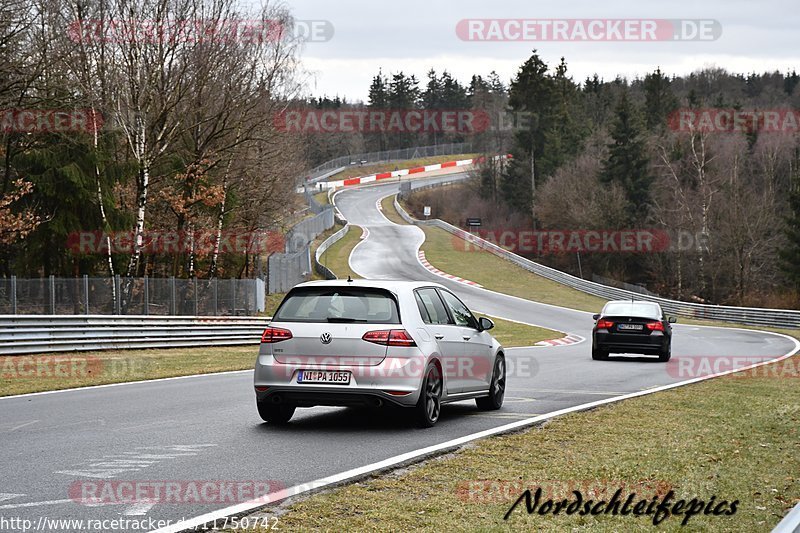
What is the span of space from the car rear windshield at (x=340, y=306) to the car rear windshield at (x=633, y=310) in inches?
613

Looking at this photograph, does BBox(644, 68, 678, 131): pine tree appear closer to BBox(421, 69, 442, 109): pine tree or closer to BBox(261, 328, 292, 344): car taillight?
BBox(421, 69, 442, 109): pine tree

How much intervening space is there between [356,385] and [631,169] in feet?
246

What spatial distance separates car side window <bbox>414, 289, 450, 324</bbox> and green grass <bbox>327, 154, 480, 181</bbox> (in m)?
120

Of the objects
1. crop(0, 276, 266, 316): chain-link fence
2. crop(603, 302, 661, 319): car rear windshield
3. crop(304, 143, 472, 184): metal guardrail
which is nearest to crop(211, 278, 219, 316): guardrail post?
crop(0, 276, 266, 316): chain-link fence

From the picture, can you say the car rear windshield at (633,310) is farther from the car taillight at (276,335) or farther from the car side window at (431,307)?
the car taillight at (276,335)

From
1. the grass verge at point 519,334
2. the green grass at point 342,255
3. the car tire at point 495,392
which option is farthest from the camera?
the green grass at point 342,255

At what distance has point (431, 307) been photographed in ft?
40.0

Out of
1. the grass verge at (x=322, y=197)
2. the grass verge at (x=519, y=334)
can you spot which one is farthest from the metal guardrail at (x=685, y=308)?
the grass verge at (x=322, y=197)

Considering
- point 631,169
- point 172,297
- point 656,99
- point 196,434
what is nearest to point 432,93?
point 656,99

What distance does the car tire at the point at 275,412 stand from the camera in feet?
37.4

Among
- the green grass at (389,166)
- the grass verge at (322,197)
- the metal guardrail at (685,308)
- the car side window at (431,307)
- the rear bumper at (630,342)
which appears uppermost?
the green grass at (389,166)

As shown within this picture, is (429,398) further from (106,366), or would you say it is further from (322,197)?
(322,197)

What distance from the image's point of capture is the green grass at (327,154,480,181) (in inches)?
5349

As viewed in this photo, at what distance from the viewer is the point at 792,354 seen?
1182 inches
